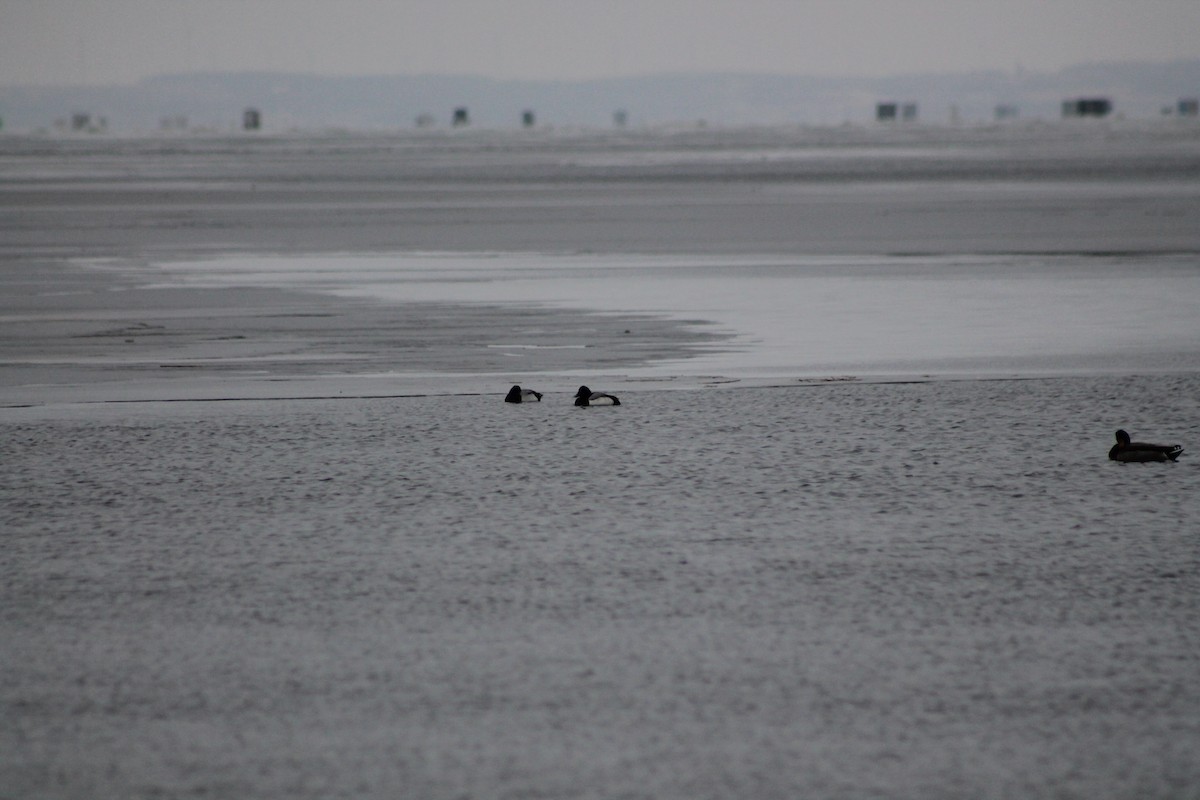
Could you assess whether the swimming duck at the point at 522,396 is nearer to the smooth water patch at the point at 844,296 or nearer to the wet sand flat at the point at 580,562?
the wet sand flat at the point at 580,562

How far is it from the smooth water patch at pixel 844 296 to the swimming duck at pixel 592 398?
1611 millimetres

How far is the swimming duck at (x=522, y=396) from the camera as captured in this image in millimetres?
Result: 10242

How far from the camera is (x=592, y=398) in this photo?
33.4 feet

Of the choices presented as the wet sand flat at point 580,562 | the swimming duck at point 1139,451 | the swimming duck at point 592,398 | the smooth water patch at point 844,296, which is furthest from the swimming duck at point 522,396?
the swimming duck at point 1139,451

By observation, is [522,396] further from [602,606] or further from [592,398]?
[602,606]

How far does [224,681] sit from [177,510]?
263cm

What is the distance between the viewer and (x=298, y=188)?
50219mm

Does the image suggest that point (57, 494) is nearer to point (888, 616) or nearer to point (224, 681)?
point (224, 681)

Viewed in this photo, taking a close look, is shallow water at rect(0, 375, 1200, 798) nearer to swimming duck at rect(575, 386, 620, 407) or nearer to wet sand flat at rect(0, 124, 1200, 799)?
wet sand flat at rect(0, 124, 1200, 799)

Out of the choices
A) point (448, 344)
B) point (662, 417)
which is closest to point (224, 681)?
point (662, 417)

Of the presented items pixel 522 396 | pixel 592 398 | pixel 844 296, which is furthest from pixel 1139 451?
pixel 844 296

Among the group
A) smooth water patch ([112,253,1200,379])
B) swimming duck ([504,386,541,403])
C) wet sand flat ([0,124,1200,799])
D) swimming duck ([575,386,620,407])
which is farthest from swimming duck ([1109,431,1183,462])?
swimming duck ([504,386,541,403])

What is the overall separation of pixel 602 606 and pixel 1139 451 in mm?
3768

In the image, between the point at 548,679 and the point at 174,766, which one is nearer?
the point at 174,766
